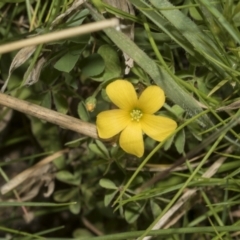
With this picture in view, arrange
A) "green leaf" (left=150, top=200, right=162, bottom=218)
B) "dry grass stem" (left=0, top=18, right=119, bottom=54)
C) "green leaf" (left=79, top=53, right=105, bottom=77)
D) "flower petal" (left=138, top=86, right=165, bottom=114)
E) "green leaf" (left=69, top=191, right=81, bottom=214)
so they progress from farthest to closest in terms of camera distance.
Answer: "green leaf" (left=69, top=191, right=81, bottom=214) → "green leaf" (left=150, top=200, right=162, bottom=218) → "green leaf" (left=79, top=53, right=105, bottom=77) → "flower petal" (left=138, top=86, right=165, bottom=114) → "dry grass stem" (left=0, top=18, right=119, bottom=54)

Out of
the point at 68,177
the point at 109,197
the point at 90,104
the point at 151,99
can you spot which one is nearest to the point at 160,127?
the point at 151,99

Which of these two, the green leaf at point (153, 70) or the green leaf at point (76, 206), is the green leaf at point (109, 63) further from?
the green leaf at point (76, 206)

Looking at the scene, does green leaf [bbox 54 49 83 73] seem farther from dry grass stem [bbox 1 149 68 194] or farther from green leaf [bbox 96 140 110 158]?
dry grass stem [bbox 1 149 68 194]

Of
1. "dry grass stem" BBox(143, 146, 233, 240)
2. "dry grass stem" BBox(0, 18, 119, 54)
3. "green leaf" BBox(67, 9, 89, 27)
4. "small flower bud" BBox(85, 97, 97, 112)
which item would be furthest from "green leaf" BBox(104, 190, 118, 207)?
"dry grass stem" BBox(0, 18, 119, 54)

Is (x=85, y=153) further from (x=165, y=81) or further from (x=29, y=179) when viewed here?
(x=165, y=81)

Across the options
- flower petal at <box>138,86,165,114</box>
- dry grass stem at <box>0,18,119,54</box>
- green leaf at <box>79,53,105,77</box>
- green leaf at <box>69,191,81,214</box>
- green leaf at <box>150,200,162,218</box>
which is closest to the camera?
dry grass stem at <box>0,18,119,54</box>

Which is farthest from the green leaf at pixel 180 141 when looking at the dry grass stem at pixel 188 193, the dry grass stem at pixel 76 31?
the dry grass stem at pixel 76 31
